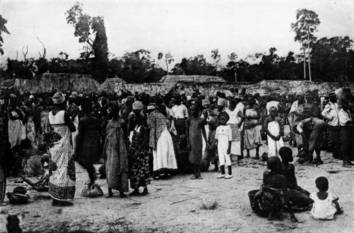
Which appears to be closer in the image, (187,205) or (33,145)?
(187,205)

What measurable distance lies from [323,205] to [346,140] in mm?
4086

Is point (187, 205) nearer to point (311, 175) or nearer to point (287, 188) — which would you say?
point (287, 188)

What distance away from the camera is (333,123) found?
32.6 ft

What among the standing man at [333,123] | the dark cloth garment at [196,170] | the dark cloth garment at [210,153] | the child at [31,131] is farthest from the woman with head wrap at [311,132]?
the child at [31,131]

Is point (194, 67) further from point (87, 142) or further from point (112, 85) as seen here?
point (87, 142)

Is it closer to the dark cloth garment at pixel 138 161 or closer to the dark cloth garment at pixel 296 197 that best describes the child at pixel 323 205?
the dark cloth garment at pixel 296 197

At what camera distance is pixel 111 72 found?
46844mm

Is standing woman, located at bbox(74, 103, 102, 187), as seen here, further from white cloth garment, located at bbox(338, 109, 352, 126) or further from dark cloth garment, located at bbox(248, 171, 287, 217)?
white cloth garment, located at bbox(338, 109, 352, 126)

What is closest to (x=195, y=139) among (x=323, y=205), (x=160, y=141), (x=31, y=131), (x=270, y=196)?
(x=160, y=141)

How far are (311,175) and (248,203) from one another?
8.84 feet

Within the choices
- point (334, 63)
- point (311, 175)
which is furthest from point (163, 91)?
point (334, 63)

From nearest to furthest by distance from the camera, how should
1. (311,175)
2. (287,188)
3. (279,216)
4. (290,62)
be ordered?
1. (279,216)
2. (287,188)
3. (311,175)
4. (290,62)

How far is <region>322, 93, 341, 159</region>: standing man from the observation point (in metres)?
9.83

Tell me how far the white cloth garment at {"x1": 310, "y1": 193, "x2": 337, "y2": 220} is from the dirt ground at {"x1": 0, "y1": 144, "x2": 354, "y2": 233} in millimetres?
92
